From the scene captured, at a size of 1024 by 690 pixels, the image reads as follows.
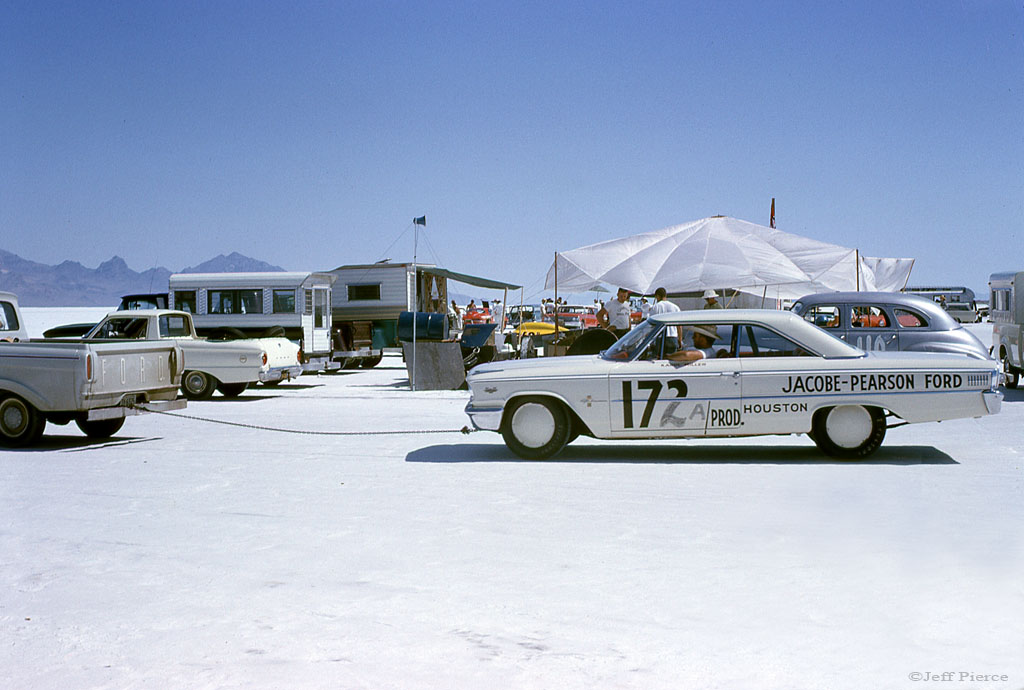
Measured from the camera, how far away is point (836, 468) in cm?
866

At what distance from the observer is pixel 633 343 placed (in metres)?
9.68

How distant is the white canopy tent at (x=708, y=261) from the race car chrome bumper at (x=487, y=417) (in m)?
8.39

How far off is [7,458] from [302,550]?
570cm

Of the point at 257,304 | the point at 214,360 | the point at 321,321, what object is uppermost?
the point at 257,304

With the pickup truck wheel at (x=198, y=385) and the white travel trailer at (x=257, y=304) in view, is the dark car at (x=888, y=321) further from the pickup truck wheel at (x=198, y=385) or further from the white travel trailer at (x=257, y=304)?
the white travel trailer at (x=257, y=304)

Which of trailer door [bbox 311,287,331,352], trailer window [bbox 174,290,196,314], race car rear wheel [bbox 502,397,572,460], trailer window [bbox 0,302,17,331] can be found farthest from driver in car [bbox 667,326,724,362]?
trailer window [bbox 174,290,196,314]

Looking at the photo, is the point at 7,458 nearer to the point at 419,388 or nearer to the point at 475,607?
the point at 475,607

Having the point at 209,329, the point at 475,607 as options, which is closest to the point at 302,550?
the point at 475,607

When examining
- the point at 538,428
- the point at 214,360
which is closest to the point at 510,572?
the point at 538,428

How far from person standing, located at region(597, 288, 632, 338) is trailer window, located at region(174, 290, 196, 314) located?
10.1 m

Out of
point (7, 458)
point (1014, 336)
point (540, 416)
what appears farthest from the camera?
point (1014, 336)

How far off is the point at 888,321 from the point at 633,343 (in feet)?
17.3

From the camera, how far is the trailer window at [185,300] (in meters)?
22.4

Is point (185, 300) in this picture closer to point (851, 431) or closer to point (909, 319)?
point (909, 319)
